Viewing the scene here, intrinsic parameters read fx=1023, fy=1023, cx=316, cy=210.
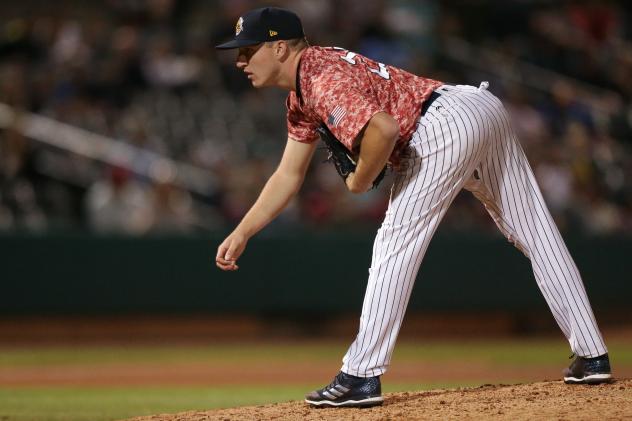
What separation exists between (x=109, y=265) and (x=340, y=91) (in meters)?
6.57

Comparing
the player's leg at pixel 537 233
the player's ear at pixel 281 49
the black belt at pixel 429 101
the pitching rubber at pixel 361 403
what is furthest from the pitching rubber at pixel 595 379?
the player's ear at pixel 281 49

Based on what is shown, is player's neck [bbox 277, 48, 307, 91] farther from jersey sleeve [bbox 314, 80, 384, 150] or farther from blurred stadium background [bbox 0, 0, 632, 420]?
blurred stadium background [bbox 0, 0, 632, 420]

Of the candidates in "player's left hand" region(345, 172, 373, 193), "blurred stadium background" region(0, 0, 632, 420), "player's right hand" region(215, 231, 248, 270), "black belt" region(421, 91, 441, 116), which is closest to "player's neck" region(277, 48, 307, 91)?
"player's left hand" region(345, 172, 373, 193)

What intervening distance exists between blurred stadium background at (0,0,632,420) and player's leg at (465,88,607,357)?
4356mm

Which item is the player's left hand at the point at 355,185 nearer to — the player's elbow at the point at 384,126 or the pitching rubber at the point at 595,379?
the player's elbow at the point at 384,126

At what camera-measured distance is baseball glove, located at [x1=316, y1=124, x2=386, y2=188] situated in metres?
4.27

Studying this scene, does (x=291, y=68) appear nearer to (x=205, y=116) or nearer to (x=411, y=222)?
(x=411, y=222)

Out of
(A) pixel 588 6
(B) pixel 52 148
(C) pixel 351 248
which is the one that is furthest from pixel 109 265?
(A) pixel 588 6

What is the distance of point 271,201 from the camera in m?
4.66

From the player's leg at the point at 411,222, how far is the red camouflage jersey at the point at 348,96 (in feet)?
0.41

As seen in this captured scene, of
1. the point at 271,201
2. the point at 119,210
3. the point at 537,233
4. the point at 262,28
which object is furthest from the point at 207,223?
the point at 262,28

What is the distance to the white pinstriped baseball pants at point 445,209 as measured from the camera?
4324 mm

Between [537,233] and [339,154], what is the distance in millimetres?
987

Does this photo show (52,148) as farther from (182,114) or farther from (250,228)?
(250,228)
